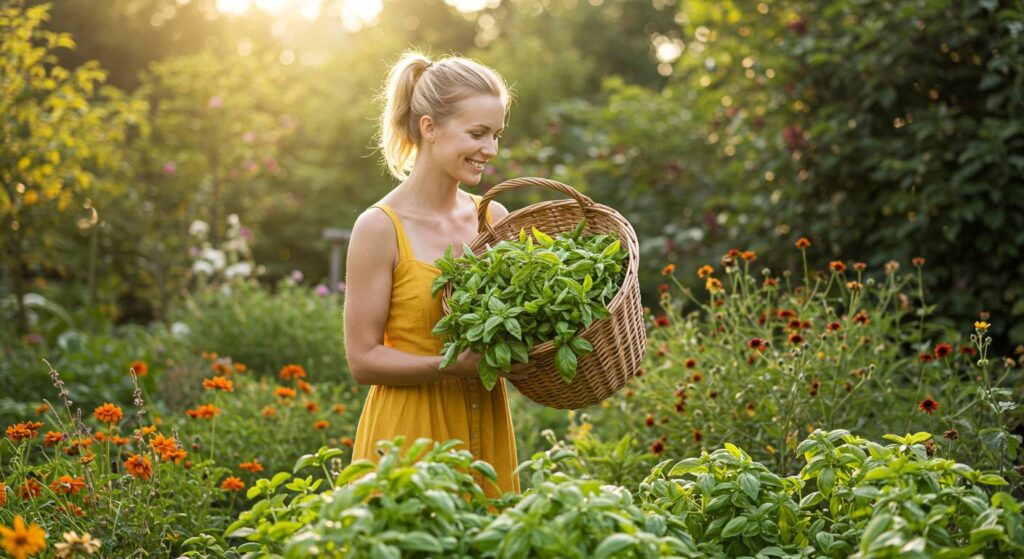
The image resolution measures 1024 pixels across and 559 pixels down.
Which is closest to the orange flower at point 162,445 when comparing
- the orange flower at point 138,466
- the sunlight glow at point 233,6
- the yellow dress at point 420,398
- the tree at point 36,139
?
the orange flower at point 138,466

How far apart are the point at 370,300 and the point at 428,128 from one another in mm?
465

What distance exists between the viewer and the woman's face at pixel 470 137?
89.8 inches

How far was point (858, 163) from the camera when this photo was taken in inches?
199

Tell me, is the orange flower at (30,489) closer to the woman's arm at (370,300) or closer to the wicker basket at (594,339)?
the woman's arm at (370,300)

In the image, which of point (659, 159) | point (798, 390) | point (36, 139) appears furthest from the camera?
point (659, 159)

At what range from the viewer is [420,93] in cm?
239

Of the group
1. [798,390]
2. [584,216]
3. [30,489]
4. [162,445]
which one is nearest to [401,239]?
[584,216]

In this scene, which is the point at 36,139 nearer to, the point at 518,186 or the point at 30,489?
the point at 30,489

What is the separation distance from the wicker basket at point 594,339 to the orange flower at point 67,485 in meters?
1.16

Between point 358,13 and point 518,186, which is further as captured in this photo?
point 358,13

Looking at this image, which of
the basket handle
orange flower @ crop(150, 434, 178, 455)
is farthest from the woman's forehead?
orange flower @ crop(150, 434, 178, 455)

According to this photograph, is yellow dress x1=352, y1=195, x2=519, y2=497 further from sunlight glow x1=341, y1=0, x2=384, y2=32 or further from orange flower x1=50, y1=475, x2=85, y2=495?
sunlight glow x1=341, y1=0, x2=384, y2=32

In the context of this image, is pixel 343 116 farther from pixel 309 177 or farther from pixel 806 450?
pixel 806 450

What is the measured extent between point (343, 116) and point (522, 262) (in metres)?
9.79
